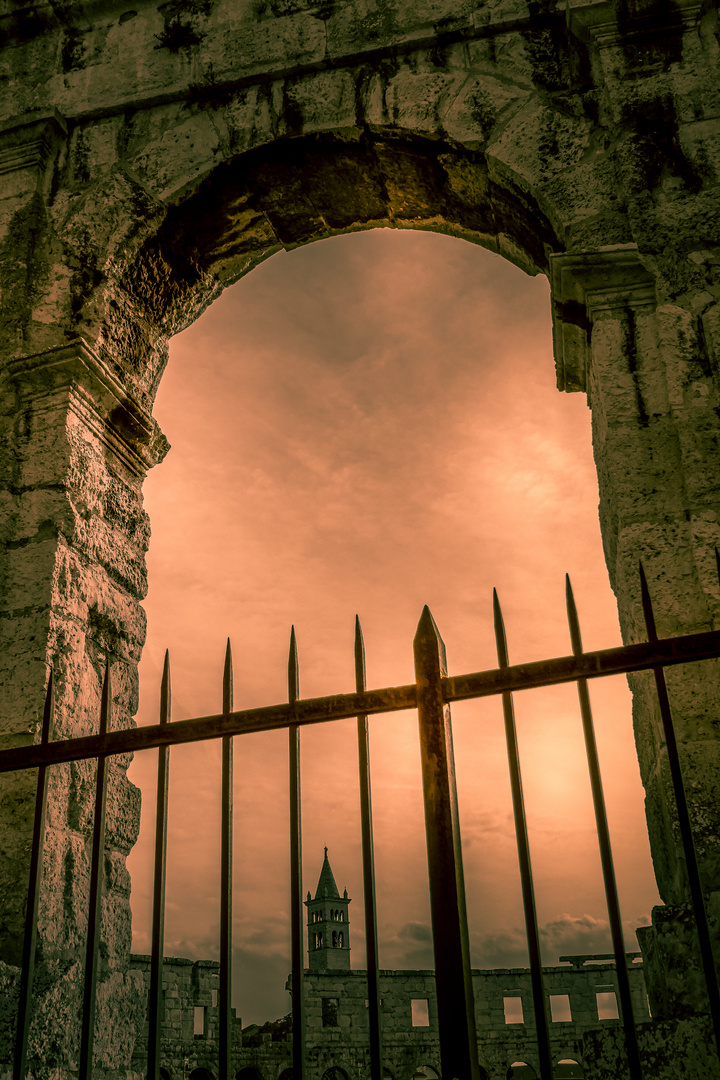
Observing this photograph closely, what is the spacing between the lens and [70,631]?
3.34 metres

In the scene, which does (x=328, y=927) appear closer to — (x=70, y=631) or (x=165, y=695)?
(x=70, y=631)

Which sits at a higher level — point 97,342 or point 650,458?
point 97,342

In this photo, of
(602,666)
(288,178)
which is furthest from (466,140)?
(602,666)

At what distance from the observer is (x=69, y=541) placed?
3422 mm

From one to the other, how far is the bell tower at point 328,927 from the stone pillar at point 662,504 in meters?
35.2

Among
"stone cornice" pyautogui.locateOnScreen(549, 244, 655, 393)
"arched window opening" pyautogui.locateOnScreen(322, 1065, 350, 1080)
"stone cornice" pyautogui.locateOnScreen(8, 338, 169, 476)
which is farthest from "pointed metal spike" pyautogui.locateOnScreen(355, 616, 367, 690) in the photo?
"arched window opening" pyautogui.locateOnScreen(322, 1065, 350, 1080)

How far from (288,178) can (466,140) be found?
0.87 meters

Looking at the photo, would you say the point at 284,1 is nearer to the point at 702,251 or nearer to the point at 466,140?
the point at 466,140

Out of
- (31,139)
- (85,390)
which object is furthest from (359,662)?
(31,139)

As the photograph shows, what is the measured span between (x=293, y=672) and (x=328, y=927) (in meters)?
38.1

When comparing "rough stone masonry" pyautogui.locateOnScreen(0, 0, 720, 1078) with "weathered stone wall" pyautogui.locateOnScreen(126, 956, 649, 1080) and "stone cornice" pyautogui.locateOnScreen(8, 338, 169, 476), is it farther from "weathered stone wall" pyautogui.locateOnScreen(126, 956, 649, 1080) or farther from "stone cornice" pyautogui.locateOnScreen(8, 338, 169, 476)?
"weathered stone wall" pyautogui.locateOnScreen(126, 956, 649, 1080)

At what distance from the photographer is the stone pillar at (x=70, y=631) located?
2928mm

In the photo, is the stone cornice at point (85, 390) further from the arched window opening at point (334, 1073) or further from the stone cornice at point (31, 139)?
the arched window opening at point (334, 1073)

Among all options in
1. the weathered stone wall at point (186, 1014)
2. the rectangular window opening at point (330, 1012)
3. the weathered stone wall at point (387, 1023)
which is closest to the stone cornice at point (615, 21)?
the weathered stone wall at point (186, 1014)
